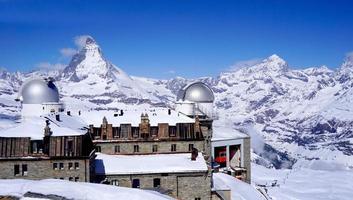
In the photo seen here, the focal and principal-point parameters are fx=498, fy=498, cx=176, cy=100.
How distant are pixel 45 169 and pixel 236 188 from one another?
103 ft

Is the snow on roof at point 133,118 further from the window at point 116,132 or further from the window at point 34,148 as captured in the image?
the window at point 34,148

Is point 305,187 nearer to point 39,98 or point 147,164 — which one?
point 39,98

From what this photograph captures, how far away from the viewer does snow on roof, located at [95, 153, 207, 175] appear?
57250 millimetres

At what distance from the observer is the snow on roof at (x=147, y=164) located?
5725 cm

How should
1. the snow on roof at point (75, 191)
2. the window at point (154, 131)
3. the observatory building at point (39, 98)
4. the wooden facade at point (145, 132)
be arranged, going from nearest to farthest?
the snow on roof at point (75, 191) < the wooden facade at point (145, 132) < the window at point (154, 131) < the observatory building at point (39, 98)

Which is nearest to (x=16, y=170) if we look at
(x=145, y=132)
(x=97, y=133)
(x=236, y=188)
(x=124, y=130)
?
(x=97, y=133)

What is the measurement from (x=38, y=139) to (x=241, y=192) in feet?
104

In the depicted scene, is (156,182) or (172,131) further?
(172,131)

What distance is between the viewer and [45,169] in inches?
2018

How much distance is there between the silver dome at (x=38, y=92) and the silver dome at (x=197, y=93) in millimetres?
21223

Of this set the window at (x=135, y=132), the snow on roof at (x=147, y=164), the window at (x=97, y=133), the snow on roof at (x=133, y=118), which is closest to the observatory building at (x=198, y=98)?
the snow on roof at (x=133, y=118)

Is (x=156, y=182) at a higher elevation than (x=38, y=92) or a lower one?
lower


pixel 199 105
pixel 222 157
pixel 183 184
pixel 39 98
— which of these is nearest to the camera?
pixel 183 184

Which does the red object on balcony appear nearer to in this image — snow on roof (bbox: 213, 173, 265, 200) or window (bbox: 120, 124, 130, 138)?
snow on roof (bbox: 213, 173, 265, 200)
